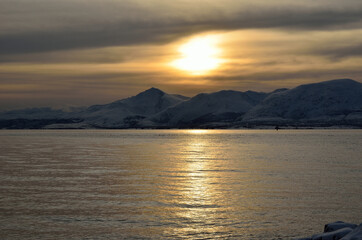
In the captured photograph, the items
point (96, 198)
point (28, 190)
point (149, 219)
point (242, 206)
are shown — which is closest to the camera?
point (149, 219)

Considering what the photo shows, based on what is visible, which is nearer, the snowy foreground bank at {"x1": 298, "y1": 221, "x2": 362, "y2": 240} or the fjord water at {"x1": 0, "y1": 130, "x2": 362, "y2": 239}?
the snowy foreground bank at {"x1": 298, "y1": 221, "x2": 362, "y2": 240}

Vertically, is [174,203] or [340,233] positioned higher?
[340,233]

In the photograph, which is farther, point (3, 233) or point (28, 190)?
point (28, 190)

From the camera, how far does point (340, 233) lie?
21828 millimetres

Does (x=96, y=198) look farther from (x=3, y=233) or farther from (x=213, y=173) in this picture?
(x=213, y=173)

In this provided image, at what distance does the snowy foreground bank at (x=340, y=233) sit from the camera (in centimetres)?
2022

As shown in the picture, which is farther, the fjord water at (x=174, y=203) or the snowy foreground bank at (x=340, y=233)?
the fjord water at (x=174, y=203)

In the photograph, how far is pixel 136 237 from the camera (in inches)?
953

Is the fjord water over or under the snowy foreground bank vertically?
under

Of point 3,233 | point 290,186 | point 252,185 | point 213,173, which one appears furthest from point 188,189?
point 3,233

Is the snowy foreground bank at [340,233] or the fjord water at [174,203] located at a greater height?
Result: the snowy foreground bank at [340,233]

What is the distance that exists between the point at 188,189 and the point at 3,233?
1841 cm

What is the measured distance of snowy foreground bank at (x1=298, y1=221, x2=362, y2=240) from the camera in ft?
66.3

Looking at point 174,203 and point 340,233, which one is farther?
point 174,203
